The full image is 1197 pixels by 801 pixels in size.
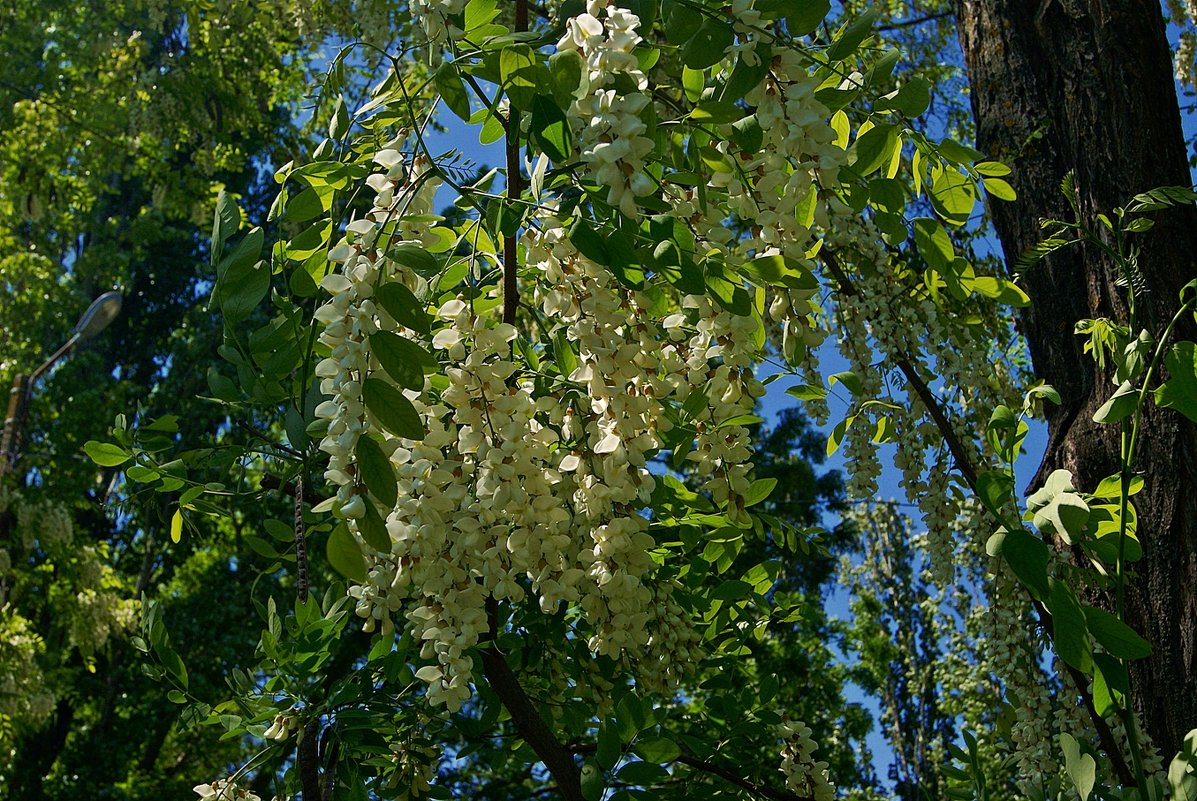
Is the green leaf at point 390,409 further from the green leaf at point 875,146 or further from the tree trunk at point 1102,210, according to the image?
the tree trunk at point 1102,210

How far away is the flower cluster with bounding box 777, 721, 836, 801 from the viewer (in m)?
1.92

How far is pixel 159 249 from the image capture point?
1520 centimetres

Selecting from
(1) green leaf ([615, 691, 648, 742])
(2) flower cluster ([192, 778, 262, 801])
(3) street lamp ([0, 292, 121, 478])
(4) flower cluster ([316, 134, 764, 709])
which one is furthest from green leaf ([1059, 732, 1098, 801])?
(3) street lamp ([0, 292, 121, 478])

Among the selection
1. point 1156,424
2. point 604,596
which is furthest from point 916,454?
point 604,596

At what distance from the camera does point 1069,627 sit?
1025mm

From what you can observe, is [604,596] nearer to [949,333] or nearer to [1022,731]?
[1022,731]

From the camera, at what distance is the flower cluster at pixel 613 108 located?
102 centimetres

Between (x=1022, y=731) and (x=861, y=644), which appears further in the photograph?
(x=861, y=644)

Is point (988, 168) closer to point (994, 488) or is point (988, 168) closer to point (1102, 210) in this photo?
point (994, 488)

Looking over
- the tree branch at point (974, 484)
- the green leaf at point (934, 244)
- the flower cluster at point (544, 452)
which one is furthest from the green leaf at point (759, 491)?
the green leaf at point (934, 244)

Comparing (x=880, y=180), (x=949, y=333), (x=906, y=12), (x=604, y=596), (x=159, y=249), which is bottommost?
(x=604, y=596)

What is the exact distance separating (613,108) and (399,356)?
1.04 feet

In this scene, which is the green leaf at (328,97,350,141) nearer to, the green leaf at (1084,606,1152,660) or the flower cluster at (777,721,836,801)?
the green leaf at (1084,606,1152,660)

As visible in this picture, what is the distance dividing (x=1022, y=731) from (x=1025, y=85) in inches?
52.1
